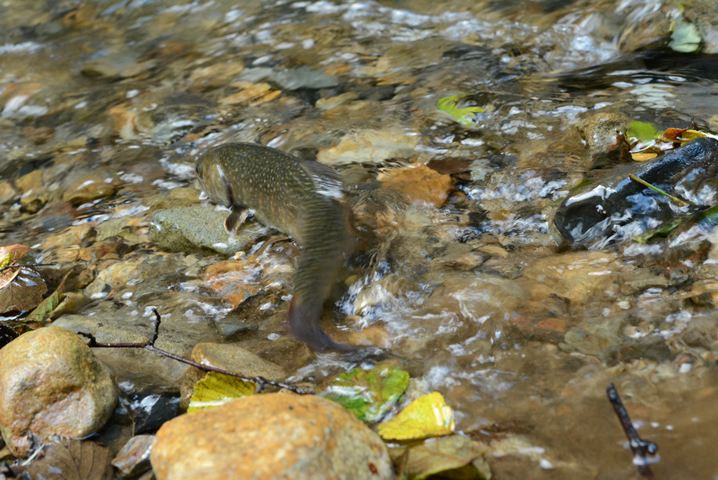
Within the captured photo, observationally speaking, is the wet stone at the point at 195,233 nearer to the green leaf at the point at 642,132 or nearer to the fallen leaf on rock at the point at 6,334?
the fallen leaf on rock at the point at 6,334

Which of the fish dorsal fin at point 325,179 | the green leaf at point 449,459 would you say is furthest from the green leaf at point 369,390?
the fish dorsal fin at point 325,179

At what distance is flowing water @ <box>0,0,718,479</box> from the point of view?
1972mm

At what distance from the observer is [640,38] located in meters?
5.45

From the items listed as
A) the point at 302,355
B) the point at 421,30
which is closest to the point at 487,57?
the point at 421,30

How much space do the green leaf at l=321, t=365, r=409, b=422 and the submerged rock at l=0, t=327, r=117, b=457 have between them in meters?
1.00

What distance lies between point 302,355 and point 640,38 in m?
5.22

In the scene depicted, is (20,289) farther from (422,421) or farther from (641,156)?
(641,156)

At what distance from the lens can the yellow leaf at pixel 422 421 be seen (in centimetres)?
182

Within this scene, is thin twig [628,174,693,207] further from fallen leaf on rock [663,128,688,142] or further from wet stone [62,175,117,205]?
wet stone [62,175,117,205]

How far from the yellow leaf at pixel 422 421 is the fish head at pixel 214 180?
2931mm

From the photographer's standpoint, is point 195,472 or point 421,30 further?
point 421,30

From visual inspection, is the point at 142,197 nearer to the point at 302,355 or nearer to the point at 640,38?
the point at 302,355

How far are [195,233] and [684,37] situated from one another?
16.9ft

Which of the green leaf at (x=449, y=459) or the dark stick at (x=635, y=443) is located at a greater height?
the dark stick at (x=635, y=443)
